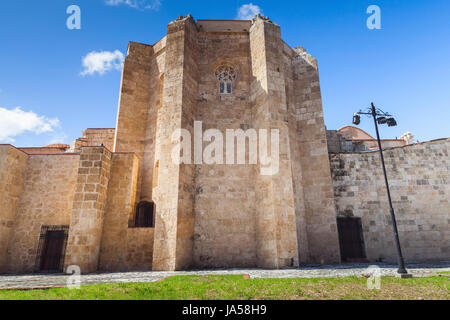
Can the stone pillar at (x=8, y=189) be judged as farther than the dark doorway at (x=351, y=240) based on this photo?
No

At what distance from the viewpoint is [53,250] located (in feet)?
37.0

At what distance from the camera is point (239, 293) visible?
5062mm

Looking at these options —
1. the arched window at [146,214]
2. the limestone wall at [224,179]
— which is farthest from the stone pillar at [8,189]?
the limestone wall at [224,179]

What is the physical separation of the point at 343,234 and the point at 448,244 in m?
4.46

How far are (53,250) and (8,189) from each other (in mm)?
3079

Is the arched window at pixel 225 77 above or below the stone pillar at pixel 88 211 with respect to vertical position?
above

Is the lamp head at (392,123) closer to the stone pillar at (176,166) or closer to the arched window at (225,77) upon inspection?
the arched window at (225,77)

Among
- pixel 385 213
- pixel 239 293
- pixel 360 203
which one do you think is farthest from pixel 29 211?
pixel 385 213

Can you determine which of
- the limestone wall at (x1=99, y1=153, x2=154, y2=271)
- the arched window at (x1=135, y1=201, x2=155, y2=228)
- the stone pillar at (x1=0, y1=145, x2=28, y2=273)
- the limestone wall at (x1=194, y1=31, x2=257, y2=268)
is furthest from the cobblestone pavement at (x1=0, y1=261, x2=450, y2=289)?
the arched window at (x1=135, y1=201, x2=155, y2=228)

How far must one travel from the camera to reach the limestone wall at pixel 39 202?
35.8ft

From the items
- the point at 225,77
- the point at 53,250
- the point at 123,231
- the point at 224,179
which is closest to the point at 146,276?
the point at 123,231

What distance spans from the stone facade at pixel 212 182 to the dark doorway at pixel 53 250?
20cm

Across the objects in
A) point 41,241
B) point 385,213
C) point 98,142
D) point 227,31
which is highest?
point 227,31
